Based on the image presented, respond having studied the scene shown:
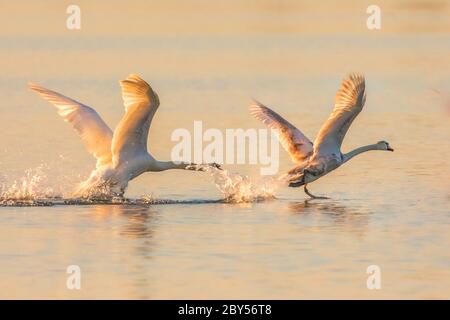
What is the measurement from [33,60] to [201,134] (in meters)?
13.6

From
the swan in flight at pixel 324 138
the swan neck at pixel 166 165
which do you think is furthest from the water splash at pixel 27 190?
the swan in flight at pixel 324 138

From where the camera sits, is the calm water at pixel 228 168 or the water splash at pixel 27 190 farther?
the water splash at pixel 27 190

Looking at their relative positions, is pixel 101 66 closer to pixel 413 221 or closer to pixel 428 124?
pixel 428 124

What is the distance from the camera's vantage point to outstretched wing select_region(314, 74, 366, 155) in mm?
25484

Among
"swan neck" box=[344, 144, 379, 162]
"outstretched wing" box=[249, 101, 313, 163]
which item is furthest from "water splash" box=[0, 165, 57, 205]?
"swan neck" box=[344, 144, 379, 162]

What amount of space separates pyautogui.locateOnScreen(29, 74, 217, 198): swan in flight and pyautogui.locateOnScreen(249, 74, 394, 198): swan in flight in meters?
1.84

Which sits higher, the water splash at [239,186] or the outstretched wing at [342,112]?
the outstretched wing at [342,112]

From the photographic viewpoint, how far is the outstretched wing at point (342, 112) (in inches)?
1003

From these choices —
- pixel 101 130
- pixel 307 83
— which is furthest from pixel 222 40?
pixel 101 130

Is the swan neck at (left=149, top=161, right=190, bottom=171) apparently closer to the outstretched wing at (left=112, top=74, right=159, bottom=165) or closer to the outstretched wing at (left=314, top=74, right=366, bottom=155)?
the outstretched wing at (left=112, top=74, right=159, bottom=165)

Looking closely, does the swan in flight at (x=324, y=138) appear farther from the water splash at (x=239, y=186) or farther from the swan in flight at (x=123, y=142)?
the swan in flight at (x=123, y=142)

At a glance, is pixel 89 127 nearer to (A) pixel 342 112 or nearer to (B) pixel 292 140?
(B) pixel 292 140

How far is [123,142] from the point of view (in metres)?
25.3
